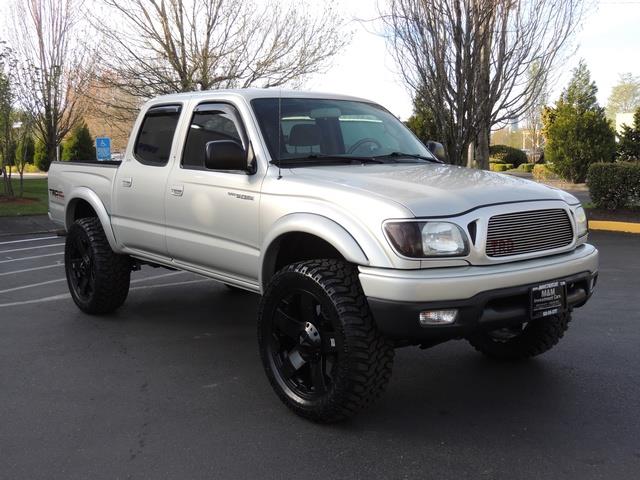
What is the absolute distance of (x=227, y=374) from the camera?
4637 millimetres

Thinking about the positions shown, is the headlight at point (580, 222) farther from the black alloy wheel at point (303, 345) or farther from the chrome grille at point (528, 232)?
the black alloy wheel at point (303, 345)

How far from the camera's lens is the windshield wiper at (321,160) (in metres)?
4.36

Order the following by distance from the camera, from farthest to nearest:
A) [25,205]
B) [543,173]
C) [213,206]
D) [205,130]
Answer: [543,173] < [25,205] < [205,130] < [213,206]

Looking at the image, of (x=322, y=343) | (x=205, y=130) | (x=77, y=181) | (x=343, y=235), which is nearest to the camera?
(x=343, y=235)

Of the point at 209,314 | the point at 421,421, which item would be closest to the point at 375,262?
the point at 421,421

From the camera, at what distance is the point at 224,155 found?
4.18 m

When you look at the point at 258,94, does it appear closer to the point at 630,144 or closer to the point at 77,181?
the point at 77,181

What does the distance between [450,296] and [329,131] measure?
1.87 metres

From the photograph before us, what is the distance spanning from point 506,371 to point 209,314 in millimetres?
2919

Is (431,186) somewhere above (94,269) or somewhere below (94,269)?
above

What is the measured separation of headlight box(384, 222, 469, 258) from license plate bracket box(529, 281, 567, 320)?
498mm

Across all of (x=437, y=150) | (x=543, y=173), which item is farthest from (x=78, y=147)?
(x=437, y=150)

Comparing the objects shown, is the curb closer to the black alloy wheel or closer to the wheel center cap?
the black alloy wheel

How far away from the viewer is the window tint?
4770 millimetres
